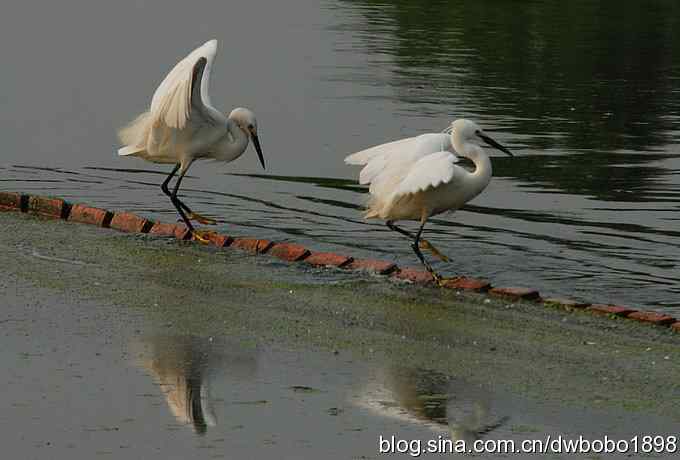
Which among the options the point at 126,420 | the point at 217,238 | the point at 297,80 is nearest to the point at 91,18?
the point at 297,80

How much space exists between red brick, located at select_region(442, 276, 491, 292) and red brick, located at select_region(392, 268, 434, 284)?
13 cm

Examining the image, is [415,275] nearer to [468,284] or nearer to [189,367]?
[468,284]

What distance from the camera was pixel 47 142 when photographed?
16.9 metres

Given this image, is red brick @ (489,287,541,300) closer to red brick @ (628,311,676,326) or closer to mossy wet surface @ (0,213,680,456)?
mossy wet surface @ (0,213,680,456)

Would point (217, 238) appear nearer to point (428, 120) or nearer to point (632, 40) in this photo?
point (428, 120)

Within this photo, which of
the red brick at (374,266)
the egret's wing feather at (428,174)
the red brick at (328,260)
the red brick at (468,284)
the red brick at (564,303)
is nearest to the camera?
the red brick at (564,303)

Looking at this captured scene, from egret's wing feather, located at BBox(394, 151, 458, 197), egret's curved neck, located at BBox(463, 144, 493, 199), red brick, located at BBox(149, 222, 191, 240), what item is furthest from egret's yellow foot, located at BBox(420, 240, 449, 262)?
red brick, located at BBox(149, 222, 191, 240)

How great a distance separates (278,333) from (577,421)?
2.14m

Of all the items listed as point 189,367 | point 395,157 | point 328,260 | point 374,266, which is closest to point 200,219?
point 328,260

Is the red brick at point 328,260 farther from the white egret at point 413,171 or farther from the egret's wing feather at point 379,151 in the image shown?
the egret's wing feather at point 379,151

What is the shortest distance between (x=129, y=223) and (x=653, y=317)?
4.19 meters

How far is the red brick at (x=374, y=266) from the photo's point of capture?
36.0 ft

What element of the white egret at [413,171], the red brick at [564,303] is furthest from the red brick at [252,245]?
the red brick at [564,303]

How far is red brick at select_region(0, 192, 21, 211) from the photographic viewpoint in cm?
1259
